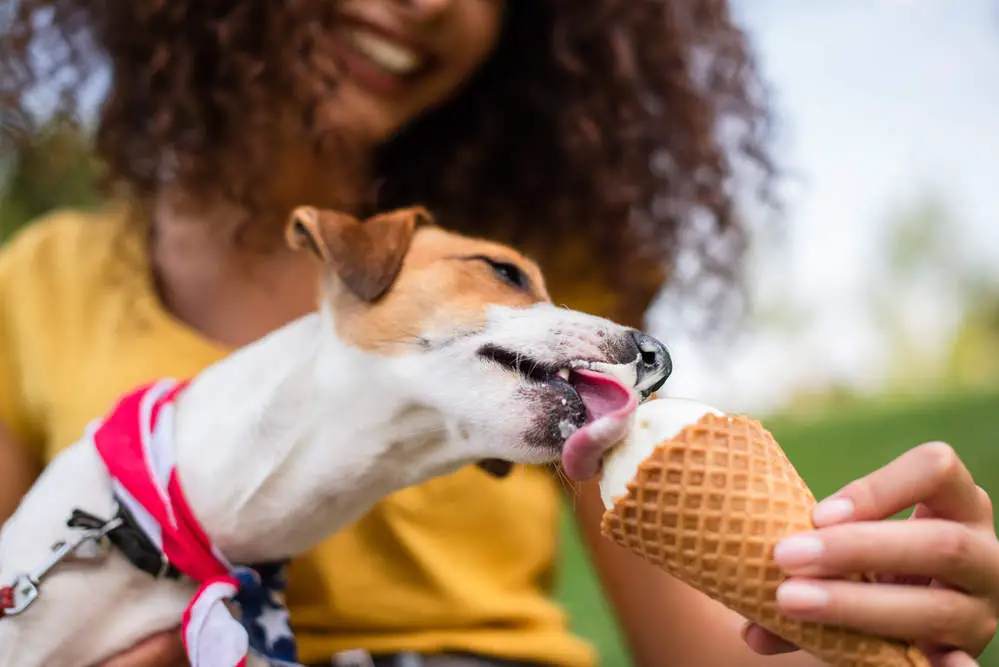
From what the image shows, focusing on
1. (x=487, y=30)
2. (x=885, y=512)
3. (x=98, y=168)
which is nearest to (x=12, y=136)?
(x=98, y=168)

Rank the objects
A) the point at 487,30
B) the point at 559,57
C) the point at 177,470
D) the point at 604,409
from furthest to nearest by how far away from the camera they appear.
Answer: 1. the point at 559,57
2. the point at 487,30
3. the point at 177,470
4. the point at 604,409

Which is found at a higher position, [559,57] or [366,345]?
[559,57]

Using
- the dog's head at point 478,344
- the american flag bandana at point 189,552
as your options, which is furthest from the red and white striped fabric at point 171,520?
the dog's head at point 478,344

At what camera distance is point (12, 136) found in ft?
6.83

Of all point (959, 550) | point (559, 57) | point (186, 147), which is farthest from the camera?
point (559, 57)

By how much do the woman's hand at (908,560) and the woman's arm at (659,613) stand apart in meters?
0.47

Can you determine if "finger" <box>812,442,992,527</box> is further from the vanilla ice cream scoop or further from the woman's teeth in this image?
the woman's teeth

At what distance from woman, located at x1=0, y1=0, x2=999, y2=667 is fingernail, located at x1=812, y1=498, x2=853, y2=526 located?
64 centimetres

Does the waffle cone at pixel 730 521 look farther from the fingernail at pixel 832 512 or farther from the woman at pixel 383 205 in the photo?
the woman at pixel 383 205

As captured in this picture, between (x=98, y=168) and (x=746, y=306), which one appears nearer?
(x=98, y=168)

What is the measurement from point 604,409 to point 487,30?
1146 mm

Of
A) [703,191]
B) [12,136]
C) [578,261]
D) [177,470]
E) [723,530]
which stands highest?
[703,191]

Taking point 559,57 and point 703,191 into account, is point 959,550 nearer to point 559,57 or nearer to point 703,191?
point 703,191

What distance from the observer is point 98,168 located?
84.7 inches
